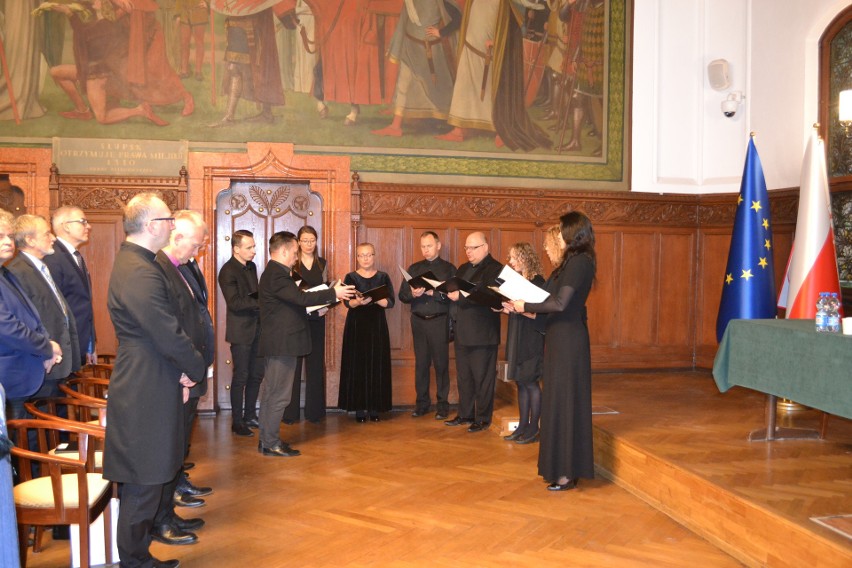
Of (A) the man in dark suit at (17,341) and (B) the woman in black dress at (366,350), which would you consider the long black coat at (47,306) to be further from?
(B) the woman in black dress at (366,350)

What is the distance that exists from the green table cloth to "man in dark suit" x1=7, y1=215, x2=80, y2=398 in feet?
14.3

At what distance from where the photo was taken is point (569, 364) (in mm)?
4926

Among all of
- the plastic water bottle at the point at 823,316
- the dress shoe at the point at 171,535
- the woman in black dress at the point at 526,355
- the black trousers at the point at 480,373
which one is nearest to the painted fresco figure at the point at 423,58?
the woman in black dress at the point at 526,355

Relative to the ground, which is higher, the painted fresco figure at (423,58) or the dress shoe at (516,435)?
the painted fresco figure at (423,58)

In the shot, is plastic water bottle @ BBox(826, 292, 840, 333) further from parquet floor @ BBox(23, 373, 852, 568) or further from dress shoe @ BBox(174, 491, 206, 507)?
dress shoe @ BBox(174, 491, 206, 507)

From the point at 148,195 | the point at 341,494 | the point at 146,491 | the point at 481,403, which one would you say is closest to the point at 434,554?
the point at 341,494

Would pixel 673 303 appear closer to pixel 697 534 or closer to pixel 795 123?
pixel 795 123

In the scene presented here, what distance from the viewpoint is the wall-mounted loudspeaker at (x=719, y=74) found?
8633 millimetres

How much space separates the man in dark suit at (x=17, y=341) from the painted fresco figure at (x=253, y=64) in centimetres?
401

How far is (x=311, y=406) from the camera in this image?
7281 millimetres

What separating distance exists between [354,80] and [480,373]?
3552mm

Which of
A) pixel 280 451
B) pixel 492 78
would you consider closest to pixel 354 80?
pixel 492 78

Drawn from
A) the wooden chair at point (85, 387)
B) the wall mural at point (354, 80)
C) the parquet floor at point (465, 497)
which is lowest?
the parquet floor at point (465, 497)

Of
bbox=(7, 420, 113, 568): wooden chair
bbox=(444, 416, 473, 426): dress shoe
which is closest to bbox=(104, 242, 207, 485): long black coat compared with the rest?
bbox=(7, 420, 113, 568): wooden chair
